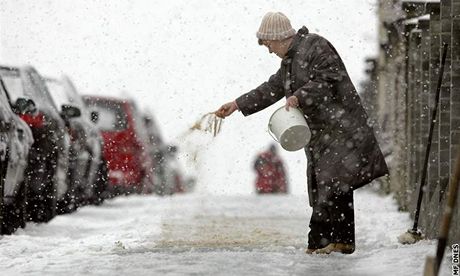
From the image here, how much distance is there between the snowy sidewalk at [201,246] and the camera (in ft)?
29.0

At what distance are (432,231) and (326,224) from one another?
107 centimetres

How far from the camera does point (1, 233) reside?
1261 cm


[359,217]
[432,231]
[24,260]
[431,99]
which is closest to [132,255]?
[24,260]

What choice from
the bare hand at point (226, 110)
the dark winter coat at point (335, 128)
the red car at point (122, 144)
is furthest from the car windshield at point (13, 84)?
the red car at point (122, 144)

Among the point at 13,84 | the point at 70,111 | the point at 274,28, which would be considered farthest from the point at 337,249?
the point at 70,111

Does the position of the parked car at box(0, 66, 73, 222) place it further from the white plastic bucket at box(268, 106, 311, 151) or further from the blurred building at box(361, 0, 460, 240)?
the white plastic bucket at box(268, 106, 311, 151)

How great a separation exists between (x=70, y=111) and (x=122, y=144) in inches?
261

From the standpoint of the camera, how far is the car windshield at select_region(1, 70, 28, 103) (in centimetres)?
1440

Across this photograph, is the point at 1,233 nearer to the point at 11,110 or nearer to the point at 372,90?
the point at 11,110

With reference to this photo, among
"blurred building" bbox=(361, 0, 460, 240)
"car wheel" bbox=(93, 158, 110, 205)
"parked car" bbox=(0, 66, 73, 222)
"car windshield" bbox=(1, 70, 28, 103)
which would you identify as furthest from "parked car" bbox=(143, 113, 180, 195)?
"car windshield" bbox=(1, 70, 28, 103)

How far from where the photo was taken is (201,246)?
11.1 m

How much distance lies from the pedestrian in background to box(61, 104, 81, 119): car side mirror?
6185mm

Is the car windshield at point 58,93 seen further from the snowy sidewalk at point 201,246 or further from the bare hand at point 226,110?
the bare hand at point 226,110

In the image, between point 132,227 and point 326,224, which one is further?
point 132,227
